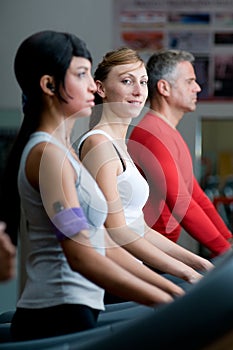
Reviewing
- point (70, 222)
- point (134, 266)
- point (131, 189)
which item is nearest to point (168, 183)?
point (131, 189)

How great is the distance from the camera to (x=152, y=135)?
2420 mm

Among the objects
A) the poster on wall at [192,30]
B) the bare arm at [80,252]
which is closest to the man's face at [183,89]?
the bare arm at [80,252]

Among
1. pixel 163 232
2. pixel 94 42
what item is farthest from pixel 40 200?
pixel 94 42

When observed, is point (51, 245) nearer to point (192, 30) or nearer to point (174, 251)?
point (174, 251)

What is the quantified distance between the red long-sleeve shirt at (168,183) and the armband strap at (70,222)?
522 mm

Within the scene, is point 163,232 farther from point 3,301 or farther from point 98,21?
point 98,21

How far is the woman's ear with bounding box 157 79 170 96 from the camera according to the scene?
2.39 meters

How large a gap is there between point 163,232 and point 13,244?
30.9 inches

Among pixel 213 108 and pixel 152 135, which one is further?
pixel 213 108

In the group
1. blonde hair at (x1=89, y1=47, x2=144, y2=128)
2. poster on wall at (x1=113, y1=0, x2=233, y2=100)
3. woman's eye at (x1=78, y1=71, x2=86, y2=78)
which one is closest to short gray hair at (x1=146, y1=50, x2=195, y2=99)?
blonde hair at (x1=89, y1=47, x2=144, y2=128)

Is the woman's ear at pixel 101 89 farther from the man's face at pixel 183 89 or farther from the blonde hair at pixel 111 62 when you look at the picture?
the man's face at pixel 183 89

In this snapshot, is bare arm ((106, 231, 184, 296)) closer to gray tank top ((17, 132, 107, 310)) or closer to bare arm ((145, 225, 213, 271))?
gray tank top ((17, 132, 107, 310))

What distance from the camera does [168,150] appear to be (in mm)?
2451

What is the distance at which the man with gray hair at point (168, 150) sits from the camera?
88.4 inches
